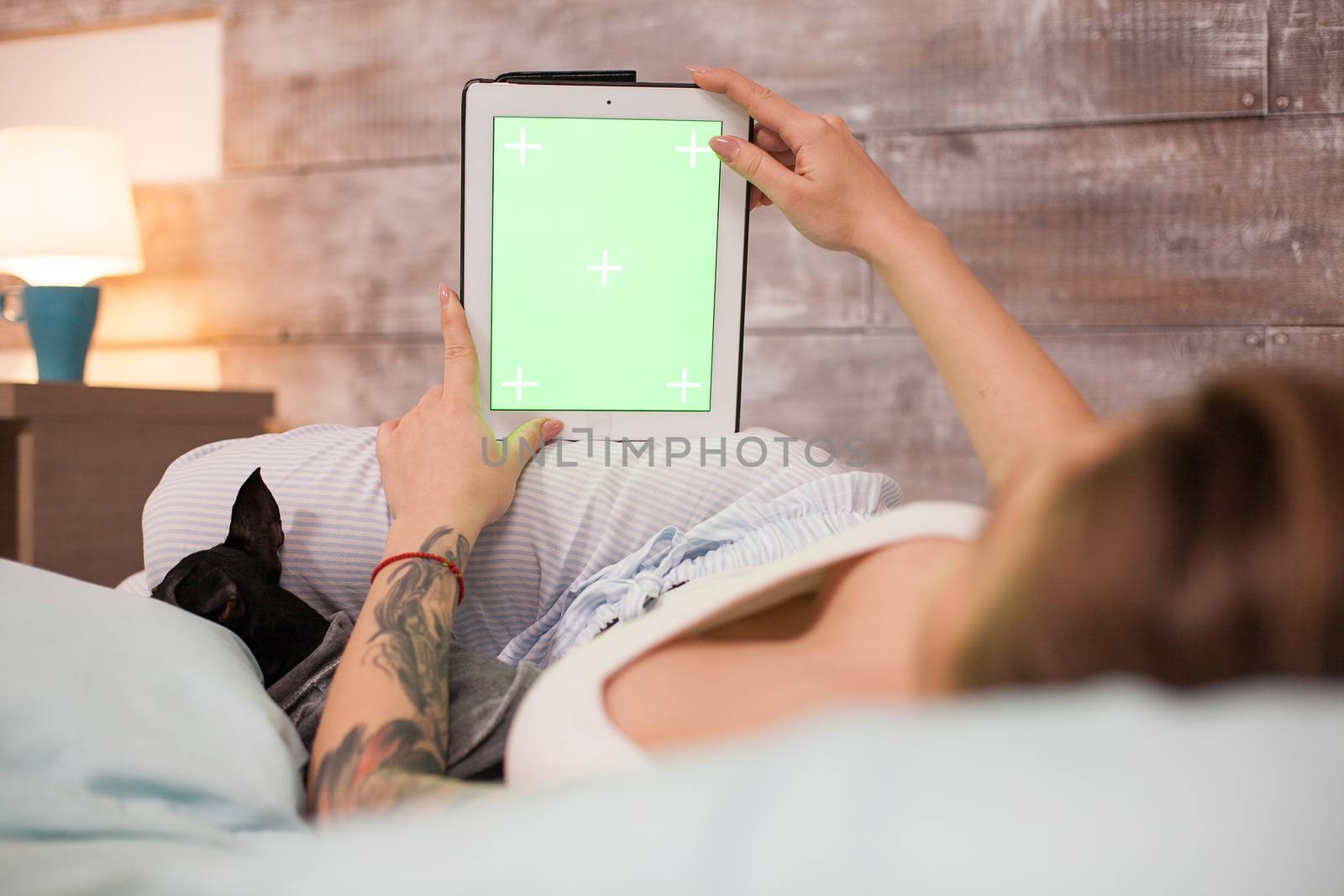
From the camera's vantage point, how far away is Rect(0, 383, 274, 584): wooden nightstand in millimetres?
1437

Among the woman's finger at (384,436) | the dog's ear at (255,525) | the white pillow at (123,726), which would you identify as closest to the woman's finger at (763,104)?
the woman's finger at (384,436)

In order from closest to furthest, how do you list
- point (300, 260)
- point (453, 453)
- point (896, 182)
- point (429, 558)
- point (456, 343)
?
point (429, 558), point (453, 453), point (456, 343), point (896, 182), point (300, 260)

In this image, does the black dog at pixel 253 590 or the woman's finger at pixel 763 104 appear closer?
the black dog at pixel 253 590

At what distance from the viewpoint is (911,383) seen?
62.7 inches

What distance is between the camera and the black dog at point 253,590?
0.68m

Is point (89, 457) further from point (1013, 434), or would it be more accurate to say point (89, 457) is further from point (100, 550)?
point (1013, 434)

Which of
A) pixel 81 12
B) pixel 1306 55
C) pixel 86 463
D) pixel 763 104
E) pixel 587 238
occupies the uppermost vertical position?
pixel 81 12

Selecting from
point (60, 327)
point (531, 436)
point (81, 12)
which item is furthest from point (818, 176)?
point (81, 12)

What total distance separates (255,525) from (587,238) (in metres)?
0.40

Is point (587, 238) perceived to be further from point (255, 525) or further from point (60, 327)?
point (60, 327)

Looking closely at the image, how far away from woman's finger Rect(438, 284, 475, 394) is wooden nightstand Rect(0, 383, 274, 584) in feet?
3.03

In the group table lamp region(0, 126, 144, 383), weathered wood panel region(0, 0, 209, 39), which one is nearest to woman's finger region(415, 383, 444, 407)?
table lamp region(0, 126, 144, 383)

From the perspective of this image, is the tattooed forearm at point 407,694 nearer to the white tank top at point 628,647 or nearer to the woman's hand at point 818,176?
the white tank top at point 628,647

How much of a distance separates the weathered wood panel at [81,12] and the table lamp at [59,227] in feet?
1.13
